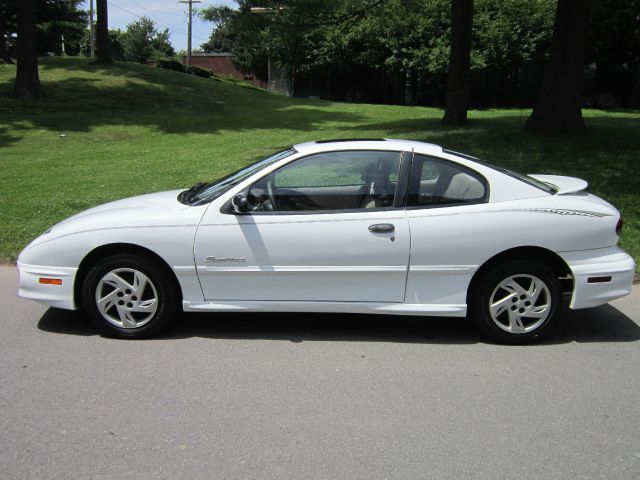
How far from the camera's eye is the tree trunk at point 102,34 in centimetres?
2619

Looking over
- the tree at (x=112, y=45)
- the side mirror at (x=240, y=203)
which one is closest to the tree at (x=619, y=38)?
the side mirror at (x=240, y=203)

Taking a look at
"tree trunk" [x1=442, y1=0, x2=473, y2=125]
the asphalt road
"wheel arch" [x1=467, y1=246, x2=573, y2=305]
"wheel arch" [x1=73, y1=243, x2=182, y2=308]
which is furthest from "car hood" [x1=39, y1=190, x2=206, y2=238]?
"tree trunk" [x1=442, y1=0, x2=473, y2=125]

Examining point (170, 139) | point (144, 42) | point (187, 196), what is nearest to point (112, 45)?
point (144, 42)

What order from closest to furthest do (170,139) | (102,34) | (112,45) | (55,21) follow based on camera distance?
(170,139)
(102,34)
(55,21)
(112,45)

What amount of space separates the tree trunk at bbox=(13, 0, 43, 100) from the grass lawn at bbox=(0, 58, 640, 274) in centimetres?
62

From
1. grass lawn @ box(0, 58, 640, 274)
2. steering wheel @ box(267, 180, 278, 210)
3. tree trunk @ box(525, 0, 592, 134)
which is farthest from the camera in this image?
tree trunk @ box(525, 0, 592, 134)

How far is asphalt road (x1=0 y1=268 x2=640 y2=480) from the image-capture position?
3100 mm

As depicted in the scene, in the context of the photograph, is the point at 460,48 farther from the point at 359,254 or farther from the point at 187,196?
the point at 359,254

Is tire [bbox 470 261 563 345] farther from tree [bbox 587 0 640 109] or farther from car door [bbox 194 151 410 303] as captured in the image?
tree [bbox 587 0 640 109]

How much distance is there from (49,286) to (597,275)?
13.7 ft

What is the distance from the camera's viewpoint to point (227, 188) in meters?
4.77

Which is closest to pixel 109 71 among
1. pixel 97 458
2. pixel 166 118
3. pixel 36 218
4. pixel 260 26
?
pixel 166 118

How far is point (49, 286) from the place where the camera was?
467cm

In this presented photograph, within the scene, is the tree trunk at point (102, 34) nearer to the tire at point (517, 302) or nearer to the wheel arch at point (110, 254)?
the wheel arch at point (110, 254)
